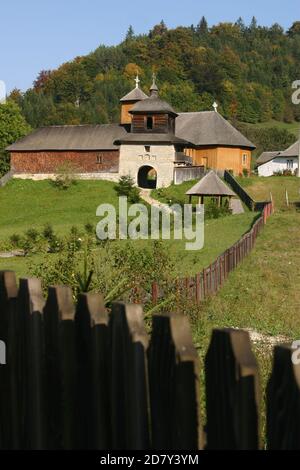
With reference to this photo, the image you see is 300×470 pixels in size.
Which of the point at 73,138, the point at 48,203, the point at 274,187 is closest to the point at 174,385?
the point at 274,187

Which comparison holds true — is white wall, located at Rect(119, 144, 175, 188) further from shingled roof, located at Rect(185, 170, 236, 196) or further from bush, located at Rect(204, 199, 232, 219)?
bush, located at Rect(204, 199, 232, 219)

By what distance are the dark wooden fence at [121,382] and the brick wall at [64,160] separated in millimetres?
52580

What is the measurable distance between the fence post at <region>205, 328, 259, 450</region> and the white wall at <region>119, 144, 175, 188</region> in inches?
2037

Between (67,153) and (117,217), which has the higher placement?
(67,153)

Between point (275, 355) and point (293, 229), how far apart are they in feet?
94.1

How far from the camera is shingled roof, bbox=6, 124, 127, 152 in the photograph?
186 feet

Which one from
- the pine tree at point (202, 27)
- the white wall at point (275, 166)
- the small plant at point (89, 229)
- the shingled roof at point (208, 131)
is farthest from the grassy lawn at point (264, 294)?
the pine tree at point (202, 27)

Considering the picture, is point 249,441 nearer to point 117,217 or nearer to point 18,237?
point 18,237

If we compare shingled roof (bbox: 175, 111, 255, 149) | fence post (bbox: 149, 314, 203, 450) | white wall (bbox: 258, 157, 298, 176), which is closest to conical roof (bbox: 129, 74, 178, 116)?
shingled roof (bbox: 175, 111, 255, 149)

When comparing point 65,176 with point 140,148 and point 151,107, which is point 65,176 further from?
point 151,107

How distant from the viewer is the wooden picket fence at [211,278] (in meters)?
13.4

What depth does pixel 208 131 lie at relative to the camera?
61.3 m

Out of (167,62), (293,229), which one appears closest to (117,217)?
(293,229)

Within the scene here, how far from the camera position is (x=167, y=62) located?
154m
